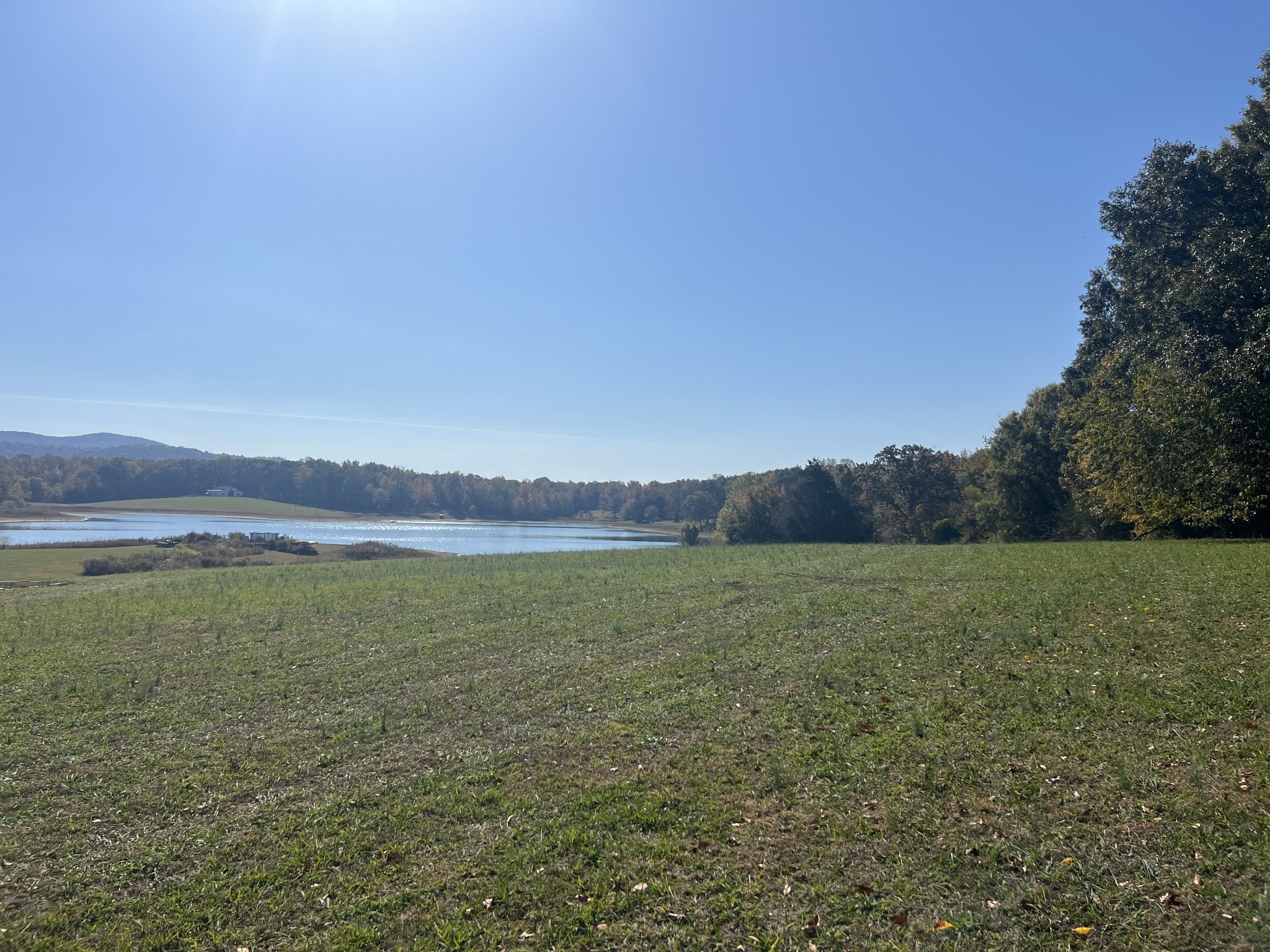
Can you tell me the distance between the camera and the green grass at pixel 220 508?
128875 millimetres

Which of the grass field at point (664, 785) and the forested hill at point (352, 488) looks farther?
the forested hill at point (352, 488)

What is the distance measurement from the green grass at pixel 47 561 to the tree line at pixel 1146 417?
46.4 metres

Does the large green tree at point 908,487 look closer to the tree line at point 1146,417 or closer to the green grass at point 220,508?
the tree line at point 1146,417

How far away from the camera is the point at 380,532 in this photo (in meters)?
101

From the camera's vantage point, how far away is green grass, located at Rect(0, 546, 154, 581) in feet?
103

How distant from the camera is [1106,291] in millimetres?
37625

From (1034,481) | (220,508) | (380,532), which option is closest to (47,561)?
(1034,481)

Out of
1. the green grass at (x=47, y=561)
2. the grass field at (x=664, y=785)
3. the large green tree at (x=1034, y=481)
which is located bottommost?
the green grass at (x=47, y=561)

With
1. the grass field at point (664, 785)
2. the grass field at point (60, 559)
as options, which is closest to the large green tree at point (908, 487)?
the grass field at point (60, 559)

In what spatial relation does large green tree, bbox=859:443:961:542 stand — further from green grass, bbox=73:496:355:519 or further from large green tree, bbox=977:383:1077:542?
green grass, bbox=73:496:355:519

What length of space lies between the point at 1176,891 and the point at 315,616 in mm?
17447

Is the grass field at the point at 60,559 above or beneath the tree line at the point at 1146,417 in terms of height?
beneath

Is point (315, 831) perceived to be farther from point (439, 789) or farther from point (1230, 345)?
point (1230, 345)

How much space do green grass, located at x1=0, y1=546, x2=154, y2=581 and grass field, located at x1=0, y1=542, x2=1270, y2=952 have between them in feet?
71.5
